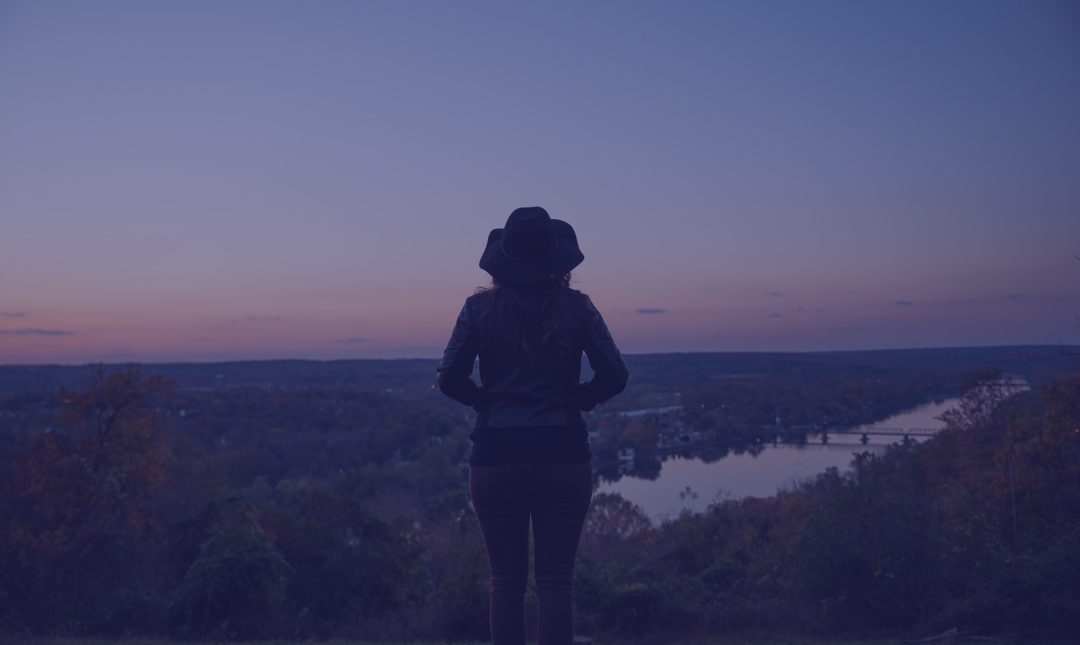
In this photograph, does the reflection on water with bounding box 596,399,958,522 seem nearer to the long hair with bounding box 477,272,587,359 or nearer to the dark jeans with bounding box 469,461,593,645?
the dark jeans with bounding box 469,461,593,645

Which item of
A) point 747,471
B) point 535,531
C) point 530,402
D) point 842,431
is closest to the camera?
point 530,402

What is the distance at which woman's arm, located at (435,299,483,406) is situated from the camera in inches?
119

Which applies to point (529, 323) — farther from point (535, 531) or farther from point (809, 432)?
point (809, 432)

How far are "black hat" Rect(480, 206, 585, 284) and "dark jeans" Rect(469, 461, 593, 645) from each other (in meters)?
0.74

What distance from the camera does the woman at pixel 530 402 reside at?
2938 millimetres

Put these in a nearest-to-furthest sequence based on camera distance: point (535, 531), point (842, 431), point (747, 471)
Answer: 1. point (535, 531)
2. point (747, 471)
3. point (842, 431)

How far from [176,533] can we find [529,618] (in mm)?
5967

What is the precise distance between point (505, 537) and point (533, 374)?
0.66 meters

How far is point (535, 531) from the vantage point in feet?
10.1

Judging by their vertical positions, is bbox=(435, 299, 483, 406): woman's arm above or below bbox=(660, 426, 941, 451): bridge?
above

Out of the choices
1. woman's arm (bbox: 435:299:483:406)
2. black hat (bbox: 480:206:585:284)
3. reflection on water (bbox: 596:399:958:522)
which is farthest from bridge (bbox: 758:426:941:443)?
woman's arm (bbox: 435:299:483:406)

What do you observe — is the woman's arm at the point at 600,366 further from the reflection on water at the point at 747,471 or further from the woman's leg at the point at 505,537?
the reflection on water at the point at 747,471

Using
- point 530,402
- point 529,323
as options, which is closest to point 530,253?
point 529,323

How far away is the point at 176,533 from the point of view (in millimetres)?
10297
